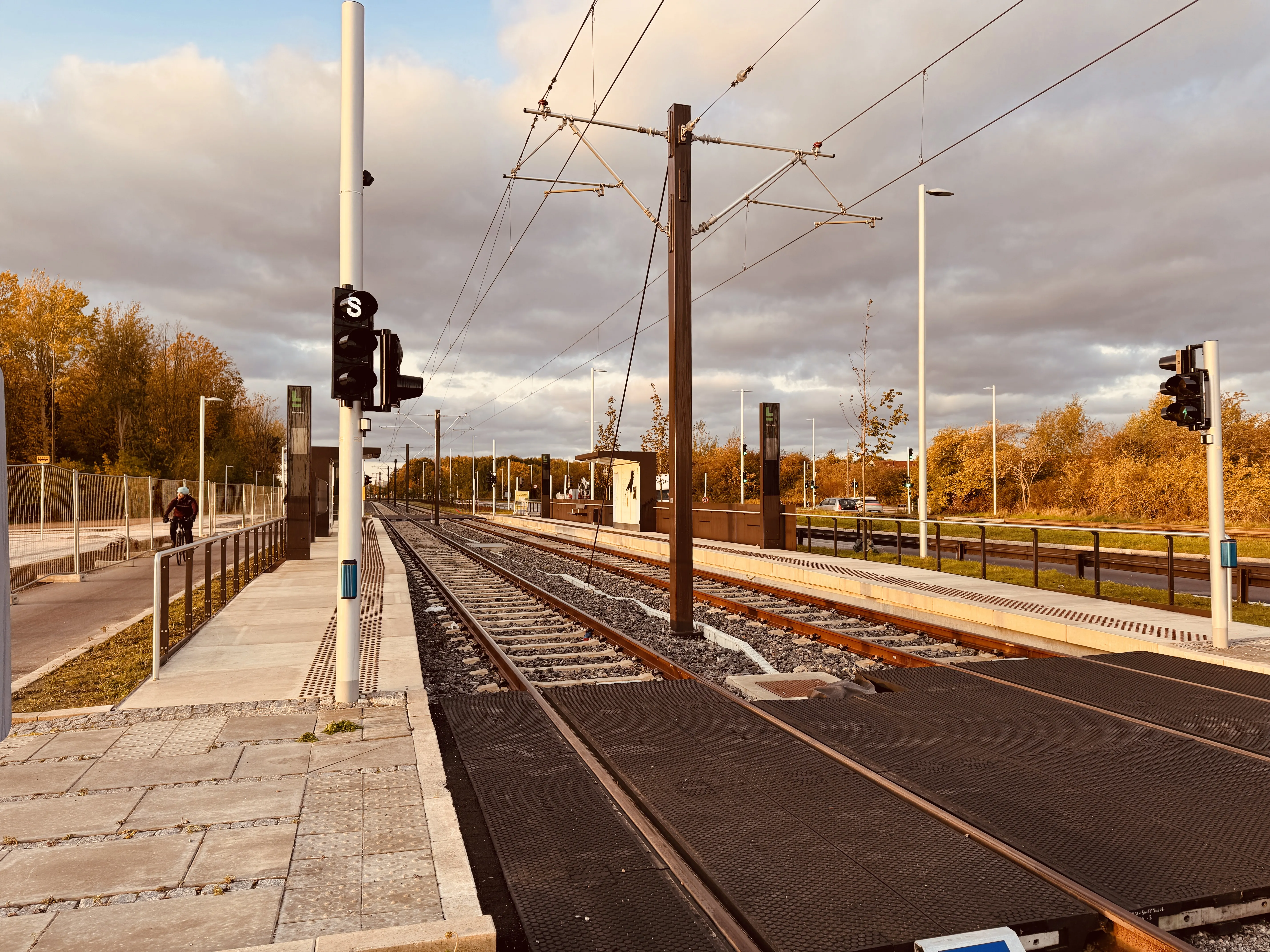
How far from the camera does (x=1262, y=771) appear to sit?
511 cm

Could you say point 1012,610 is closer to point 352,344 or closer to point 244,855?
point 352,344

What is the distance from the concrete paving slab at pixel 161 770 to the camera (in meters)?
4.82

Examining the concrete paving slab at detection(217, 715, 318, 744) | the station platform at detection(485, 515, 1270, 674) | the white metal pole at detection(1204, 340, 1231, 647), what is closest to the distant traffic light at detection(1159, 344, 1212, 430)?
the white metal pole at detection(1204, 340, 1231, 647)

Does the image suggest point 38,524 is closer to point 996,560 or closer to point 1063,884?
point 1063,884

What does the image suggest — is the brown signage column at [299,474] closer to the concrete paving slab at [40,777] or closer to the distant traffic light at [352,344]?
the distant traffic light at [352,344]

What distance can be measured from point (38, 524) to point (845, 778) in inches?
814

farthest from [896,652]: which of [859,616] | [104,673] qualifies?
[104,673]

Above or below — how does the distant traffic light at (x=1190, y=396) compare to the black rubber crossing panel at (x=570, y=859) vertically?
above

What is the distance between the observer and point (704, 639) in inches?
417

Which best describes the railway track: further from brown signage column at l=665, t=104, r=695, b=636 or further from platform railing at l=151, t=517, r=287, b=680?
platform railing at l=151, t=517, r=287, b=680

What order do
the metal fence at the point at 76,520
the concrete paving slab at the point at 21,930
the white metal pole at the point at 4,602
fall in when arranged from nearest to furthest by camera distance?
the white metal pole at the point at 4,602, the concrete paving slab at the point at 21,930, the metal fence at the point at 76,520

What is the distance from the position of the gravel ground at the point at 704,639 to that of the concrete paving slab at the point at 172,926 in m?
5.04

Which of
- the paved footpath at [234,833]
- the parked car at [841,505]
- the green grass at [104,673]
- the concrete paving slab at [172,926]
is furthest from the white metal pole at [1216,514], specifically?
the parked car at [841,505]

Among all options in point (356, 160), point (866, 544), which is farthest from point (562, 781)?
point (866, 544)
